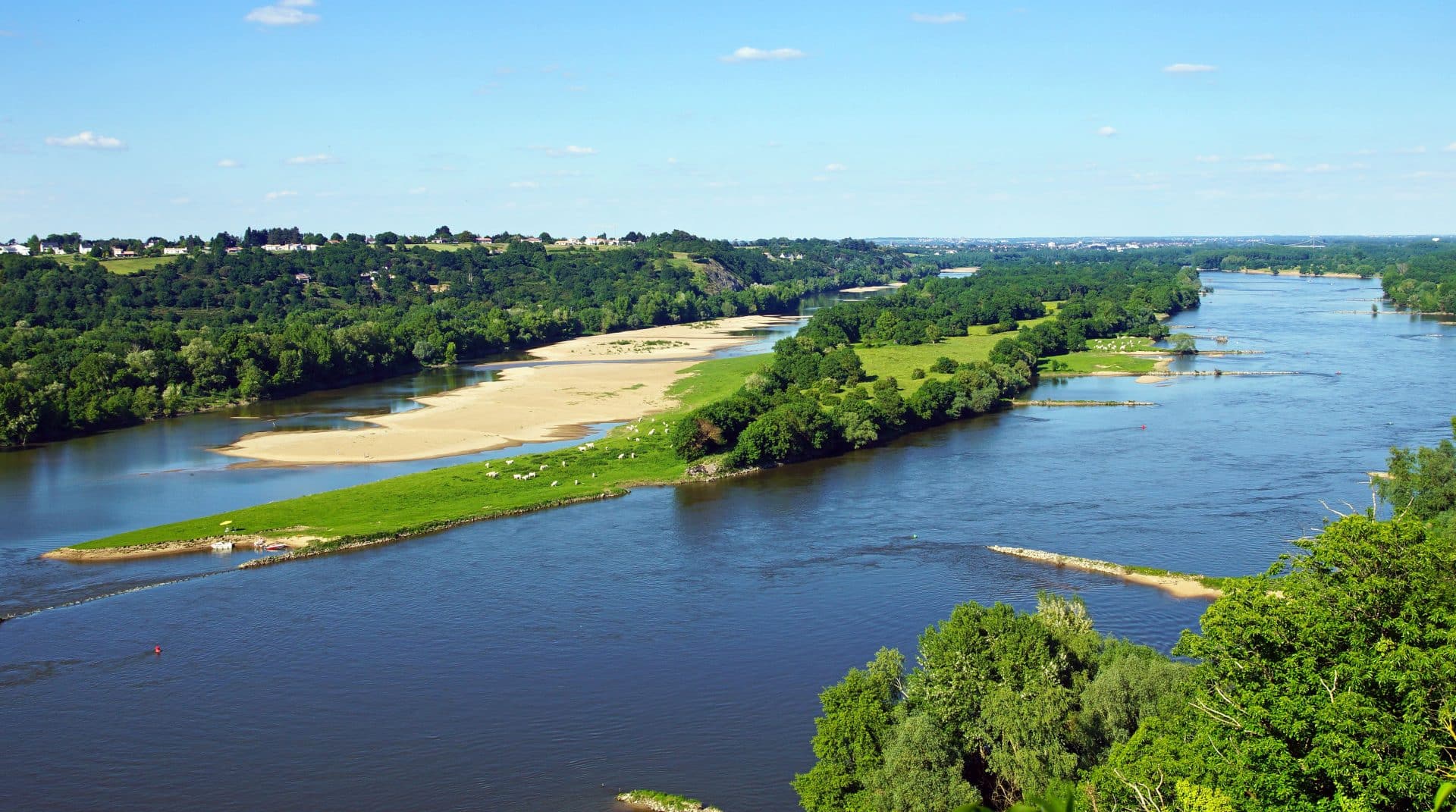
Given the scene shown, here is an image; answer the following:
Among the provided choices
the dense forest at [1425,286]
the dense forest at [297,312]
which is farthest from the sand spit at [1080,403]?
the dense forest at [1425,286]

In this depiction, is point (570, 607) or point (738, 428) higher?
point (738, 428)

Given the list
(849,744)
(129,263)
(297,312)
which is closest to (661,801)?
(849,744)

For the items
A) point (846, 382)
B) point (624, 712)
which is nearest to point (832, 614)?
point (624, 712)

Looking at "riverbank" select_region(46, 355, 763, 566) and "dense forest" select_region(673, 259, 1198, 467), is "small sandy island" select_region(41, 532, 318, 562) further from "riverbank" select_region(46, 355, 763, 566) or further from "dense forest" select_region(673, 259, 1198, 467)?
"dense forest" select_region(673, 259, 1198, 467)

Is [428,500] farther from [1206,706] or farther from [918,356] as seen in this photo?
[918,356]

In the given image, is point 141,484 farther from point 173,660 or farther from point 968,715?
point 968,715

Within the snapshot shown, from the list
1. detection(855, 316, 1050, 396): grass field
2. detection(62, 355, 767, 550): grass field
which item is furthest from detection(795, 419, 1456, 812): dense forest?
detection(855, 316, 1050, 396): grass field
